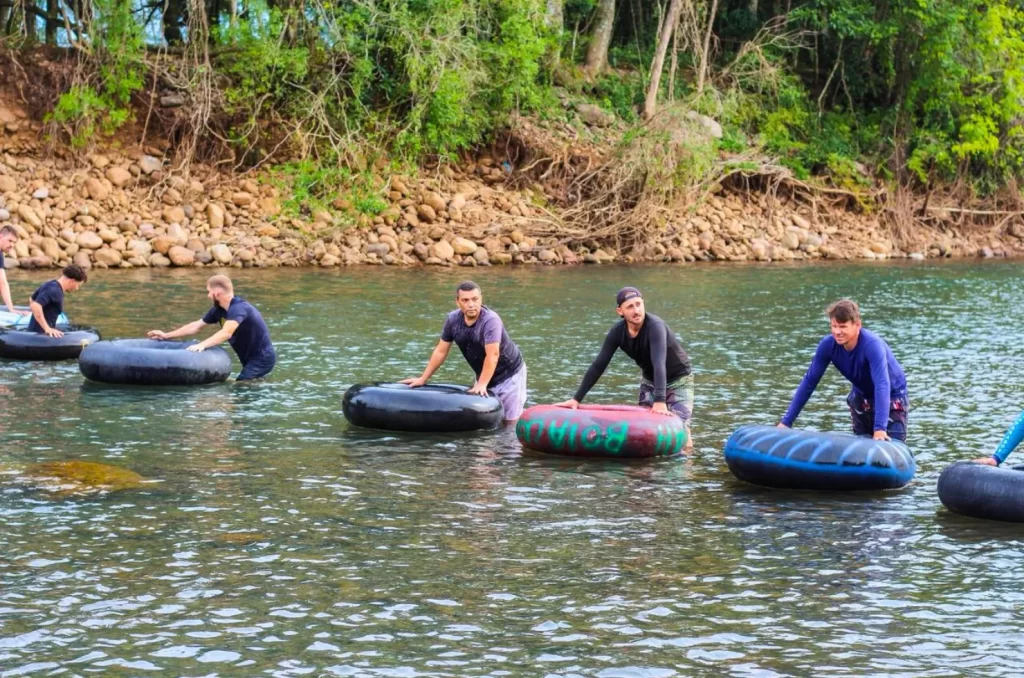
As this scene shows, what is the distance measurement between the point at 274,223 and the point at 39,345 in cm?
1517

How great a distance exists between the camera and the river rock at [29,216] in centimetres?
2962

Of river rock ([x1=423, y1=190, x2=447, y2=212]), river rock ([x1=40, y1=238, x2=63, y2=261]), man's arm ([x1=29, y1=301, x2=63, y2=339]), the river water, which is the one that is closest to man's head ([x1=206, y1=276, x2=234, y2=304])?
the river water

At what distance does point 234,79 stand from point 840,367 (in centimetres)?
2491

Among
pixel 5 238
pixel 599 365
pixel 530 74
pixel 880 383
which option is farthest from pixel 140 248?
pixel 880 383

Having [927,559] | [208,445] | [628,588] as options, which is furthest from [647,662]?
[208,445]

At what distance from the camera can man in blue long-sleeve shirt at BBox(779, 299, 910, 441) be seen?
1051 cm

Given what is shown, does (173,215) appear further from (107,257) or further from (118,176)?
(107,257)

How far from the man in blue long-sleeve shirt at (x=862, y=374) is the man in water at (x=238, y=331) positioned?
22.0 ft

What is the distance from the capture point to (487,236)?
1291 inches

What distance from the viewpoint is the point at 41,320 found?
1666 centimetres

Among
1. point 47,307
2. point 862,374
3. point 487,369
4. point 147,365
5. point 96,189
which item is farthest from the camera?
point 96,189

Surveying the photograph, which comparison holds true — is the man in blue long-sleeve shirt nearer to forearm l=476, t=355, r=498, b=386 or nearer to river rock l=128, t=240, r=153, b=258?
forearm l=476, t=355, r=498, b=386

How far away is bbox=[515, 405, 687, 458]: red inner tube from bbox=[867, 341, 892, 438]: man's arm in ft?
5.63

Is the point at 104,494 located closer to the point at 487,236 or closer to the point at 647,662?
the point at 647,662
